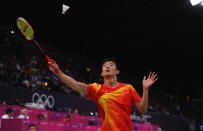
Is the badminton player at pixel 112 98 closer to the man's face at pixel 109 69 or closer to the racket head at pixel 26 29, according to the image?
the man's face at pixel 109 69

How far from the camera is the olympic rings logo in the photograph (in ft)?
37.5

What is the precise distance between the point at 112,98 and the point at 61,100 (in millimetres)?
10037

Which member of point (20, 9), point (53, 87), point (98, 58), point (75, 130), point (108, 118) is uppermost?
point (20, 9)

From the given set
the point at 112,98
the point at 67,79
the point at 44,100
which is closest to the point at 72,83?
the point at 67,79

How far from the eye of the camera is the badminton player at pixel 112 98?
2953mm

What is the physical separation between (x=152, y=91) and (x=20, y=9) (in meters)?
15.7

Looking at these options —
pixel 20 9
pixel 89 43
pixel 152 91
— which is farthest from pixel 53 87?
pixel 152 91

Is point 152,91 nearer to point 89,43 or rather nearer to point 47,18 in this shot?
point 89,43

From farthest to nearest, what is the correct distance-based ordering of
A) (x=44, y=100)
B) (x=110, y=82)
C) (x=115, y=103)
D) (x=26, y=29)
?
1. (x=44, y=100)
2. (x=26, y=29)
3. (x=110, y=82)
4. (x=115, y=103)

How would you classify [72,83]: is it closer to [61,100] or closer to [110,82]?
[110,82]

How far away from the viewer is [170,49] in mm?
21172

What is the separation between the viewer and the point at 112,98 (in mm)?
3064

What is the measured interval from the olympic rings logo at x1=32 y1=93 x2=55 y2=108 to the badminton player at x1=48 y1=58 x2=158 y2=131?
8746mm

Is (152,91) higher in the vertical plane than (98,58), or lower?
lower
